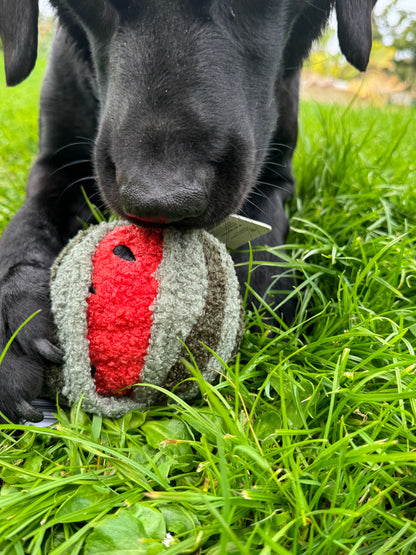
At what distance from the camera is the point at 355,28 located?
5.02 feet

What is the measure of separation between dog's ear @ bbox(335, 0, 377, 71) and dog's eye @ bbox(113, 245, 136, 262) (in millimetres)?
1019

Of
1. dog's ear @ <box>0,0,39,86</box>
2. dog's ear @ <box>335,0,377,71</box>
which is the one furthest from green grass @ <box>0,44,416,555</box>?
dog's ear @ <box>0,0,39,86</box>

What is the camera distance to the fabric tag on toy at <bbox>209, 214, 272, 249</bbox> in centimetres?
123

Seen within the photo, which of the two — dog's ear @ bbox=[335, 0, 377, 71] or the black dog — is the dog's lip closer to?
the black dog

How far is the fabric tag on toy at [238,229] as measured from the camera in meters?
1.23

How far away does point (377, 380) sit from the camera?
113 cm

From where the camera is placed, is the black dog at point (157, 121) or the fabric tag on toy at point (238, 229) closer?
the black dog at point (157, 121)

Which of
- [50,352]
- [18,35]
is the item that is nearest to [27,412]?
[50,352]

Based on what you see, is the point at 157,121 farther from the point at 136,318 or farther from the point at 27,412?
the point at 27,412

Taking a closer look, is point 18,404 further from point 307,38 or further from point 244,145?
point 307,38

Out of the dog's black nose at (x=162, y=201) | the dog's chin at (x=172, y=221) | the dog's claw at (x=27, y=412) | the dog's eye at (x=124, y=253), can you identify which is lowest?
the dog's claw at (x=27, y=412)

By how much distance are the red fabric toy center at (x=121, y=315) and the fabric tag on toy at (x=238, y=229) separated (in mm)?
265

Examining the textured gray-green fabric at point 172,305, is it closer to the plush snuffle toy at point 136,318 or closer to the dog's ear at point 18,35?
the plush snuffle toy at point 136,318

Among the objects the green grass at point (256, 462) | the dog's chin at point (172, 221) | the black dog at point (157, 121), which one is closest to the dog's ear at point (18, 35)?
the black dog at point (157, 121)
